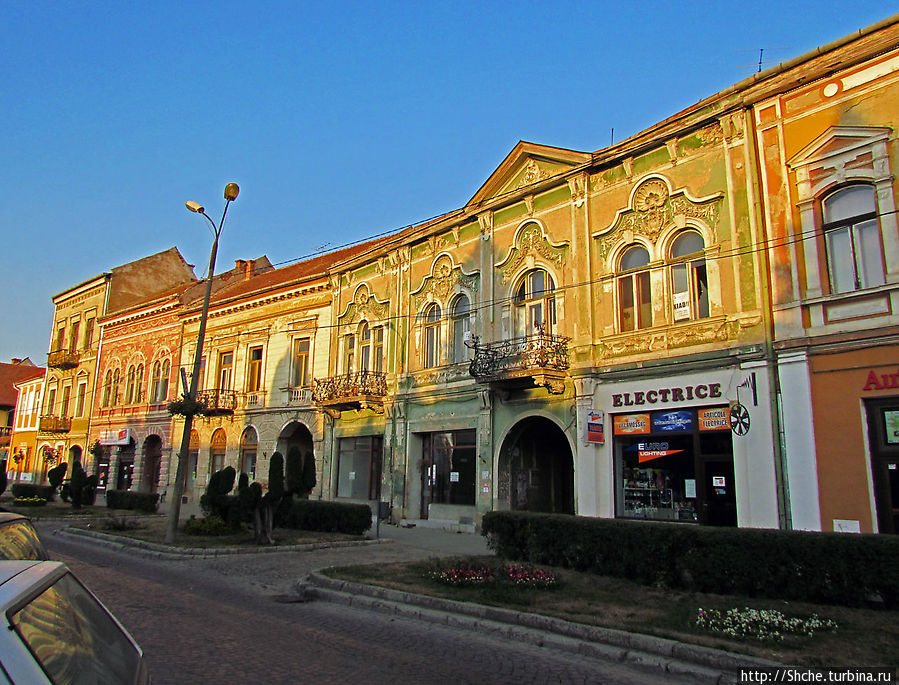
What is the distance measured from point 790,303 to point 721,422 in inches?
117

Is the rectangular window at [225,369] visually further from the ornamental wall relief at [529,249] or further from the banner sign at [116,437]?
the ornamental wall relief at [529,249]

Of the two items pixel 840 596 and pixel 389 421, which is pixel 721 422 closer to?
pixel 840 596

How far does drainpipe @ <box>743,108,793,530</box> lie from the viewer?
534 inches

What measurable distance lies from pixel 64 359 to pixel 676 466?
39375mm

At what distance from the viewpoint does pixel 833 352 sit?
13.2m

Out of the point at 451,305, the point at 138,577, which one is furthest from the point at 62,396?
the point at 138,577

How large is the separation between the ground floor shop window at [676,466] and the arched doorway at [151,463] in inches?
1069

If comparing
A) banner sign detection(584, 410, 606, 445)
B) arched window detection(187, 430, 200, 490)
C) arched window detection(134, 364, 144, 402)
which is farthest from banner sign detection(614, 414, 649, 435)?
arched window detection(134, 364, 144, 402)

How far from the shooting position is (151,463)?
3528 centimetres

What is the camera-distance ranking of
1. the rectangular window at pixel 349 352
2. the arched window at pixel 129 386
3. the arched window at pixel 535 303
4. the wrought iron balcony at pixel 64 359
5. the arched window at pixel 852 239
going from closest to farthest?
the arched window at pixel 852 239 < the arched window at pixel 535 303 < the rectangular window at pixel 349 352 < the arched window at pixel 129 386 < the wrought iron balcony at pixel 64 359

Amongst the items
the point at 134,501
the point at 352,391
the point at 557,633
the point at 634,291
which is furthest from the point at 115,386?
the point at 557,633

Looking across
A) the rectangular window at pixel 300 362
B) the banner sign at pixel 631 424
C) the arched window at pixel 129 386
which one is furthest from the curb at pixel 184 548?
the arched window at pixel 129 386

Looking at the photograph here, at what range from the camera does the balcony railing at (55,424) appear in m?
40.3

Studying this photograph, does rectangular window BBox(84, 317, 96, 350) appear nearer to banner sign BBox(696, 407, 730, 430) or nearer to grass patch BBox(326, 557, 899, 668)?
grass patch BBox(326, 557, 899, 668)
